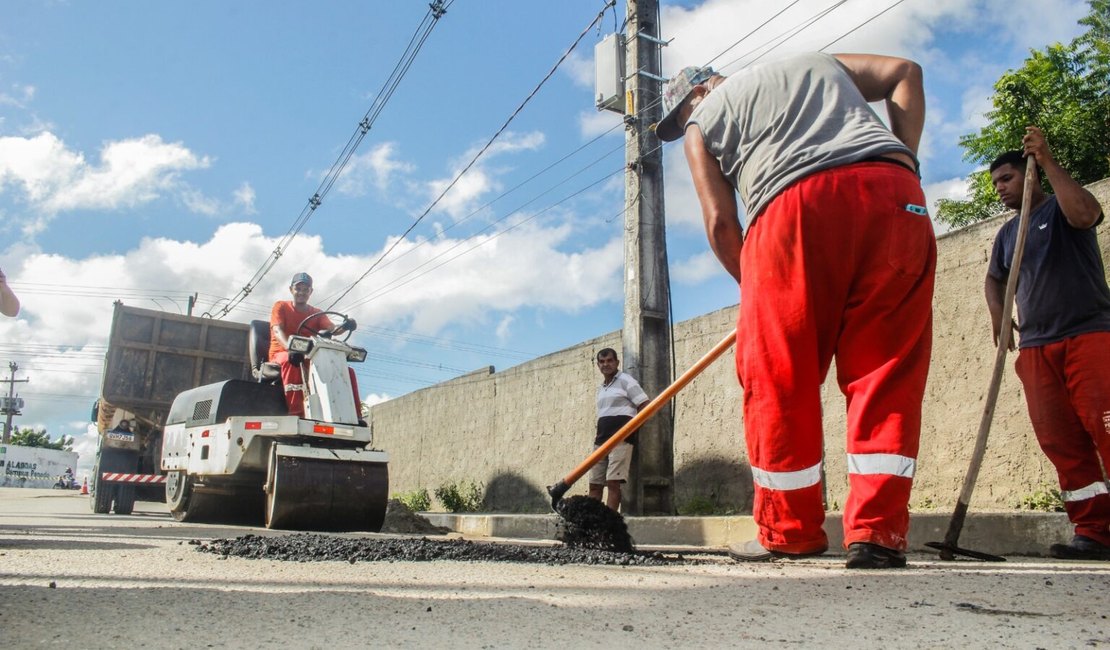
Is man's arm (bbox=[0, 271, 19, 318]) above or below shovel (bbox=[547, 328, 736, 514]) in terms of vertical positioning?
above

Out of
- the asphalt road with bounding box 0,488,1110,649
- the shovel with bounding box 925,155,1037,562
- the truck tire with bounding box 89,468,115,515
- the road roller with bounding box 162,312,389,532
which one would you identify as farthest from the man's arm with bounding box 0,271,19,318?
the truck tire with bounding box 89,468,115,515

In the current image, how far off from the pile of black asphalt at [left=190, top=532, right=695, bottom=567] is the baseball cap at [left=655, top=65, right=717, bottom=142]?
1682 mm

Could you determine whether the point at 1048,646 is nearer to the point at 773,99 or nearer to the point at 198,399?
the point at 773,99

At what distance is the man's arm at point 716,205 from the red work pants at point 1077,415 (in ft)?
5.08

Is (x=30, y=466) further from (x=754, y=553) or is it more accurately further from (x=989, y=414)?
(x=989, y=414)

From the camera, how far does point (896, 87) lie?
2.99 m

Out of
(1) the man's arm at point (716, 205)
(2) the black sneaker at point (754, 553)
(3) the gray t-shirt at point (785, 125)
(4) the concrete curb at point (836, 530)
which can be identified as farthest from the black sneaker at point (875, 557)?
(4) the concrete curb at point (836, 530)

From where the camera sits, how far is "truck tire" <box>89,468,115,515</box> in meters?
10.6

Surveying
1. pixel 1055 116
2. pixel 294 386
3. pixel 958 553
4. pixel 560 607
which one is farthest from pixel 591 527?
pixel 1055 116

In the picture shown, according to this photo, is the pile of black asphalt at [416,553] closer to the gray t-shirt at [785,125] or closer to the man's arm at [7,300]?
the gray t-shirt at [785,125]

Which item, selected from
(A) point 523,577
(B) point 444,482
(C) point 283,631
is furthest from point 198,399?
(C) point 283,631

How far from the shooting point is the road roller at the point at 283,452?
6078 millimetres

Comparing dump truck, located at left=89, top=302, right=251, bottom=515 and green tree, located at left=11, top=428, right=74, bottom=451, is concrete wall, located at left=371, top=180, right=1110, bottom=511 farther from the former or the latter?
green tree, located at left=11, top=428, right=74, bottom=451

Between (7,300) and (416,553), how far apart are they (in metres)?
3.05
